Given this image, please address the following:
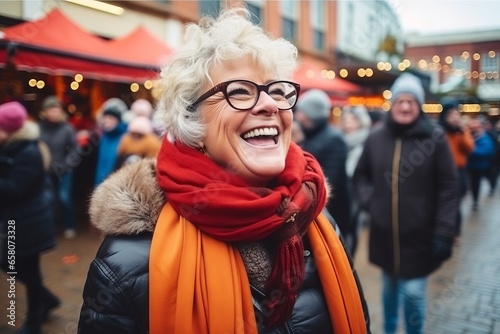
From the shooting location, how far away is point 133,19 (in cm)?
989

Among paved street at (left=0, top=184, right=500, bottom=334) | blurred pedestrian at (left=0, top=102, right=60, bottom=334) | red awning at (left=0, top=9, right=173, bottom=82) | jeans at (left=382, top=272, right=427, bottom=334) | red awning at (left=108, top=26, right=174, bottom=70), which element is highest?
red awning at (left=108, top=26, right=174, bottom=70)

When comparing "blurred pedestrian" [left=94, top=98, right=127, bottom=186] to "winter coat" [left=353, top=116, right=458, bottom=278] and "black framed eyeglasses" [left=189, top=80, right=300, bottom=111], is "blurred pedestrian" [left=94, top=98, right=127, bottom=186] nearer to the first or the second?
"winter coat" [left=353, top=116, right=458, bottom=278]

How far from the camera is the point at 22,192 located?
9.47 feet

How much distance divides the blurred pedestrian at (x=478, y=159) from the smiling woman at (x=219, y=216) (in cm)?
854

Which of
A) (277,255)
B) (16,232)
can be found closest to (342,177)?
(277,255)

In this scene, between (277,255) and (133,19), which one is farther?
(133,19)

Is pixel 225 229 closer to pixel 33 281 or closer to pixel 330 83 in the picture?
pixel 33 281

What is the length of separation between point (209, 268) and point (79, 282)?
351 centimetres

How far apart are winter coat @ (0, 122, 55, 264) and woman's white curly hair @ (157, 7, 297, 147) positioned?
190 centimetres

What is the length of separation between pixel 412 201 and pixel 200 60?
2.06 metres

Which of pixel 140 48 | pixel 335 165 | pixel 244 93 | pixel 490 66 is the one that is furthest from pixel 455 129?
pixel 244 93

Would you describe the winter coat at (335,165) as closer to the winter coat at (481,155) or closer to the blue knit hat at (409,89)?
the blue knit hat at (409,89)

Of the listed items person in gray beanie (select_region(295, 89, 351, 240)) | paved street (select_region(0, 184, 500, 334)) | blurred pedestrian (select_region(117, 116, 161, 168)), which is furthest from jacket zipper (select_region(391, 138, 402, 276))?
blurred pedestrian (select_region(117, 116, 161, 168))

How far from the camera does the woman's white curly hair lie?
55.8 inches
